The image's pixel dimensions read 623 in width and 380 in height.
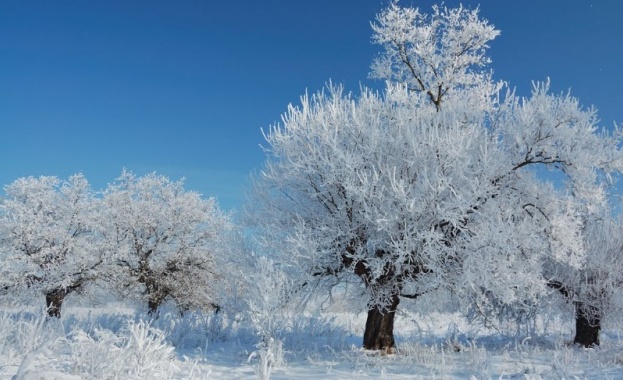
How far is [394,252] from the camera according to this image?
1013cm

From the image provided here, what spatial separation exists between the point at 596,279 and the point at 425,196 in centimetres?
783

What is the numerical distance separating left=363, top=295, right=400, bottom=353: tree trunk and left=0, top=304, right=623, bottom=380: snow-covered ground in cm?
46

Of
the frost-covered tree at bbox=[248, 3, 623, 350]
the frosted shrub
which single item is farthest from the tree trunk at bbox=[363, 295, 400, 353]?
the frosted shrub

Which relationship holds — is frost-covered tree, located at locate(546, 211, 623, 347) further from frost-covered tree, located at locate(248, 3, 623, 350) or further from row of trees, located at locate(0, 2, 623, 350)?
frost-covered tree, located at locate(248, 3, 623, 350)

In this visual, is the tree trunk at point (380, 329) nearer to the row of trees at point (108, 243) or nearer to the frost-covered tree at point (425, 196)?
the frost-covered tree at point (425, 196)

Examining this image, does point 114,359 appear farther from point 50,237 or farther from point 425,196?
point 50,237

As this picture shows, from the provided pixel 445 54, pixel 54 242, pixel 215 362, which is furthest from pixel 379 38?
pixel 54 242

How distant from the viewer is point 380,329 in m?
12.0

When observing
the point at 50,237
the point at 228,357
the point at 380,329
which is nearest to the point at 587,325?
the point at 380,329

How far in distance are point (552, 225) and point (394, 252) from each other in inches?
150

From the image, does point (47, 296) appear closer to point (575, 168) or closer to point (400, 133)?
point (400, 133)

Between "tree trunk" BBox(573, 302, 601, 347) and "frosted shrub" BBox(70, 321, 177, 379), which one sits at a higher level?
"tree trunk" BBox(573, 302, 601, 347)

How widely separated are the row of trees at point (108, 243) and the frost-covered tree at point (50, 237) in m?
0.05

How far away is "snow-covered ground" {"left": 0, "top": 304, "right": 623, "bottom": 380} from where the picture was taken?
5176 millimetres
